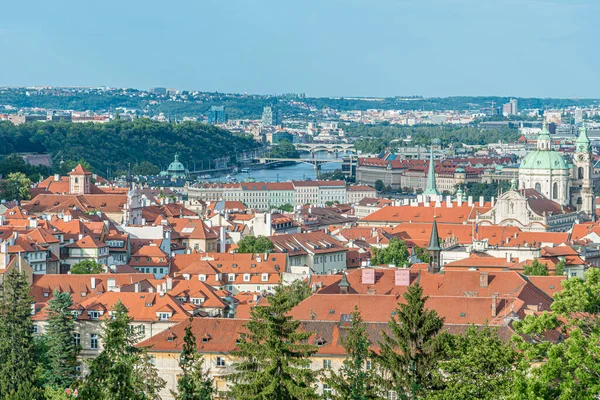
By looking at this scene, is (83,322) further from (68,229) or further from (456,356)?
(68,229)

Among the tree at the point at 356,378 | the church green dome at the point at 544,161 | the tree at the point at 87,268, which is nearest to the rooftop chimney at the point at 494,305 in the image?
the tree at the point at 356,378

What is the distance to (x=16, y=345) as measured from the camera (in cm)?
4553

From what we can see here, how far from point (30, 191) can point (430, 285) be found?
65667 millimetres

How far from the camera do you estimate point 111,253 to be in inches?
3027

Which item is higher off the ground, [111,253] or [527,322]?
[527,322]

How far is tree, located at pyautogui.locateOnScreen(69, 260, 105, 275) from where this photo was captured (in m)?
68.6

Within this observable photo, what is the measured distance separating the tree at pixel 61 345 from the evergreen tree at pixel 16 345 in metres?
0.87

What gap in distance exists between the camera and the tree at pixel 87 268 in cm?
6856

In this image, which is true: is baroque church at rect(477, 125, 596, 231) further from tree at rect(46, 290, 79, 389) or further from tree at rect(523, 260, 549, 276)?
tree at rect(46, 290, 79, 389)

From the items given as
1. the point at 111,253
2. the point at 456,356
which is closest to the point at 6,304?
the point at 456,356

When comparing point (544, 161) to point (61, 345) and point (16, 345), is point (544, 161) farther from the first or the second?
point (16, 345)

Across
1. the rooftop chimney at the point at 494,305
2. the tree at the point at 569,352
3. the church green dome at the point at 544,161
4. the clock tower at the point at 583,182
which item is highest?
the tree at the point at 569,352

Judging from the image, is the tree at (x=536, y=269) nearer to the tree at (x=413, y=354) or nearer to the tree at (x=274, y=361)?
the tree at (x=274, y=361)

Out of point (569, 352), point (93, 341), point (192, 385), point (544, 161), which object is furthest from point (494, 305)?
point (544, 161)
